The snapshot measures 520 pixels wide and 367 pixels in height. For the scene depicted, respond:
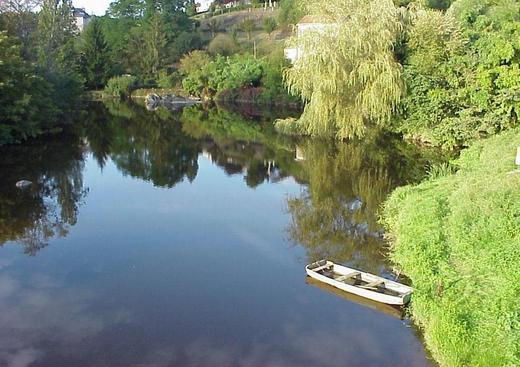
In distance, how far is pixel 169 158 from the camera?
3039cm

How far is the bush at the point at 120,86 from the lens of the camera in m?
64.6

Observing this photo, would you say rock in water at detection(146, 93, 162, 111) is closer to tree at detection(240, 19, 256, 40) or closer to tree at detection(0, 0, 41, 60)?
tree at detection(0, 0, 41, 60)

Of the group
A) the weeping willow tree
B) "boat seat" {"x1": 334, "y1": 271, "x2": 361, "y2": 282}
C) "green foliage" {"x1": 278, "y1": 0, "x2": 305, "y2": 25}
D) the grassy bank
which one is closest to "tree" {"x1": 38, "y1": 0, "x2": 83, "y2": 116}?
the weeping willow tree

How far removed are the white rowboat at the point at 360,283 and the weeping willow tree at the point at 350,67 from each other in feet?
54.5

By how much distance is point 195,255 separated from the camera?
52.8 feet

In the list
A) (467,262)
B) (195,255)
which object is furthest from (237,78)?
(467,262)

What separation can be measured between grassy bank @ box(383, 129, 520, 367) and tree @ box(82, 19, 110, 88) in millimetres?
54048

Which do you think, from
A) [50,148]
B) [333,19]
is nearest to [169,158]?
[50,148]

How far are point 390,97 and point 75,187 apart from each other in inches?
618

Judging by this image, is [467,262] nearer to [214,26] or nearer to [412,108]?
[412,108]

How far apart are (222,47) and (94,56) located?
1484 centimetres

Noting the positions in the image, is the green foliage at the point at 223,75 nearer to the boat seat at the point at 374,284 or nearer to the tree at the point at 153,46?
the tree at the point at 153,46

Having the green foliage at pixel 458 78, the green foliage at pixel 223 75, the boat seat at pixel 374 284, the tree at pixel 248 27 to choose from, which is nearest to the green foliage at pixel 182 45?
the green foliage at pixel 223 75

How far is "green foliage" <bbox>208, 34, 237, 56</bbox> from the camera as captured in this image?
69.3 m
